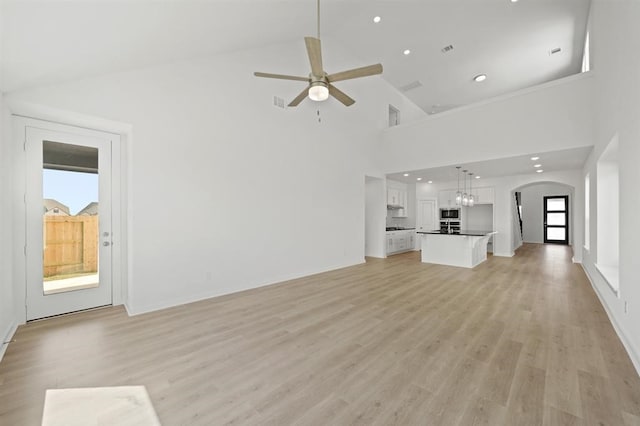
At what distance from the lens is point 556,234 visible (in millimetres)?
12859

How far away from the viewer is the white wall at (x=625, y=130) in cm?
231

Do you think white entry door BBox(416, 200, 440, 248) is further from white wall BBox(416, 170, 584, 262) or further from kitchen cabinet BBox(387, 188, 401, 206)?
white wall BBox(416, 170, 584, 262)

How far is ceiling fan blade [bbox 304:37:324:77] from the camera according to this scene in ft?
8.96

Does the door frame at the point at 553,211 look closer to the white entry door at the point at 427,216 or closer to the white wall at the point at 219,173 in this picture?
the white entry door at the point at 427,216

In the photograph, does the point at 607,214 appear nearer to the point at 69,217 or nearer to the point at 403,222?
the point at 403,222

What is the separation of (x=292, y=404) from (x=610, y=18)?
17.9 feet

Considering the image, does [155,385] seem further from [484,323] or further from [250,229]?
[484,323]

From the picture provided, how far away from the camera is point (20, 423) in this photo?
67.9 inches

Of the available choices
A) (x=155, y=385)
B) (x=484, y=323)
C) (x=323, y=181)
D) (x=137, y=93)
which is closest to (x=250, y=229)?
(x=323, y=181)

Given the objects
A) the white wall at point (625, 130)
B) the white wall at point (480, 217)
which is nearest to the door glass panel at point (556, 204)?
the white wall at point (480, 217)

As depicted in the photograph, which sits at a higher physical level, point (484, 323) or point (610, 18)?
point (610, 18)

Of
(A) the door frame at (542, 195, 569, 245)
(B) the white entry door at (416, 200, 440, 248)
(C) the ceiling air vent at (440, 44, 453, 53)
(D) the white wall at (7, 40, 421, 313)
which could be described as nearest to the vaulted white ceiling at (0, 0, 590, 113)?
(C) the ceiling air vent at (440, 44, 453, 53)

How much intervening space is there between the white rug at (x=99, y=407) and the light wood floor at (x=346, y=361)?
0.21 ft

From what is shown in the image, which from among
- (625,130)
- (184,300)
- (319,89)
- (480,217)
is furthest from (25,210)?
(480,217)
